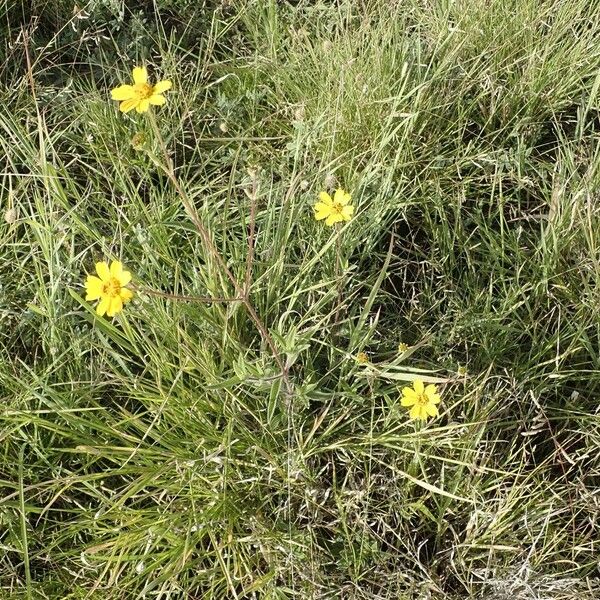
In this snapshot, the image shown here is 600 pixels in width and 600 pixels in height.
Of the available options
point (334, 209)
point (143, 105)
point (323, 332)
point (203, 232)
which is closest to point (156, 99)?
point (143, 105)

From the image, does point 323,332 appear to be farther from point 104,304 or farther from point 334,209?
point 104,304

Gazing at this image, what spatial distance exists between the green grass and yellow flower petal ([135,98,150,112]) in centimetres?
8

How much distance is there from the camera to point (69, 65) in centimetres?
188

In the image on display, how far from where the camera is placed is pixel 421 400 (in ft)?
3.72

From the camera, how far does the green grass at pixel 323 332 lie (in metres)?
1.20

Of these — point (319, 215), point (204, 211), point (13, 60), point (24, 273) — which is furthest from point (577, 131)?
point (13, 60)

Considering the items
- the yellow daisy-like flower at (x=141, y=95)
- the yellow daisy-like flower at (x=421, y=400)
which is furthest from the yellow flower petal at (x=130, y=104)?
the yellow daisy-like flower at (x=421, y=400)

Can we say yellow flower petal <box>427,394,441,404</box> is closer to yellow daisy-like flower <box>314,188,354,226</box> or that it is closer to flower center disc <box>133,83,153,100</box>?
yellow daisy-like flower <box>314,188,354,226</box>

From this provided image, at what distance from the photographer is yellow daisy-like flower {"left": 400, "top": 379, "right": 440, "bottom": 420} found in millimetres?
1117

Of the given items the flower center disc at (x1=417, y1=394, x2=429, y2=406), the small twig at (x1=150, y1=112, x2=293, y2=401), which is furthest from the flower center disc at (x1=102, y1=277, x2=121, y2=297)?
the flower center disc at (x1=417, y1=394, x2=429, y2=406)

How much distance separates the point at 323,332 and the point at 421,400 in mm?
270

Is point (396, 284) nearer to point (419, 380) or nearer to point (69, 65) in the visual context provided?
point (419, 380)

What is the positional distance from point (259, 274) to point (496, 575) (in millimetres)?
649

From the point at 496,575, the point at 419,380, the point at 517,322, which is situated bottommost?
the point at 496,575
